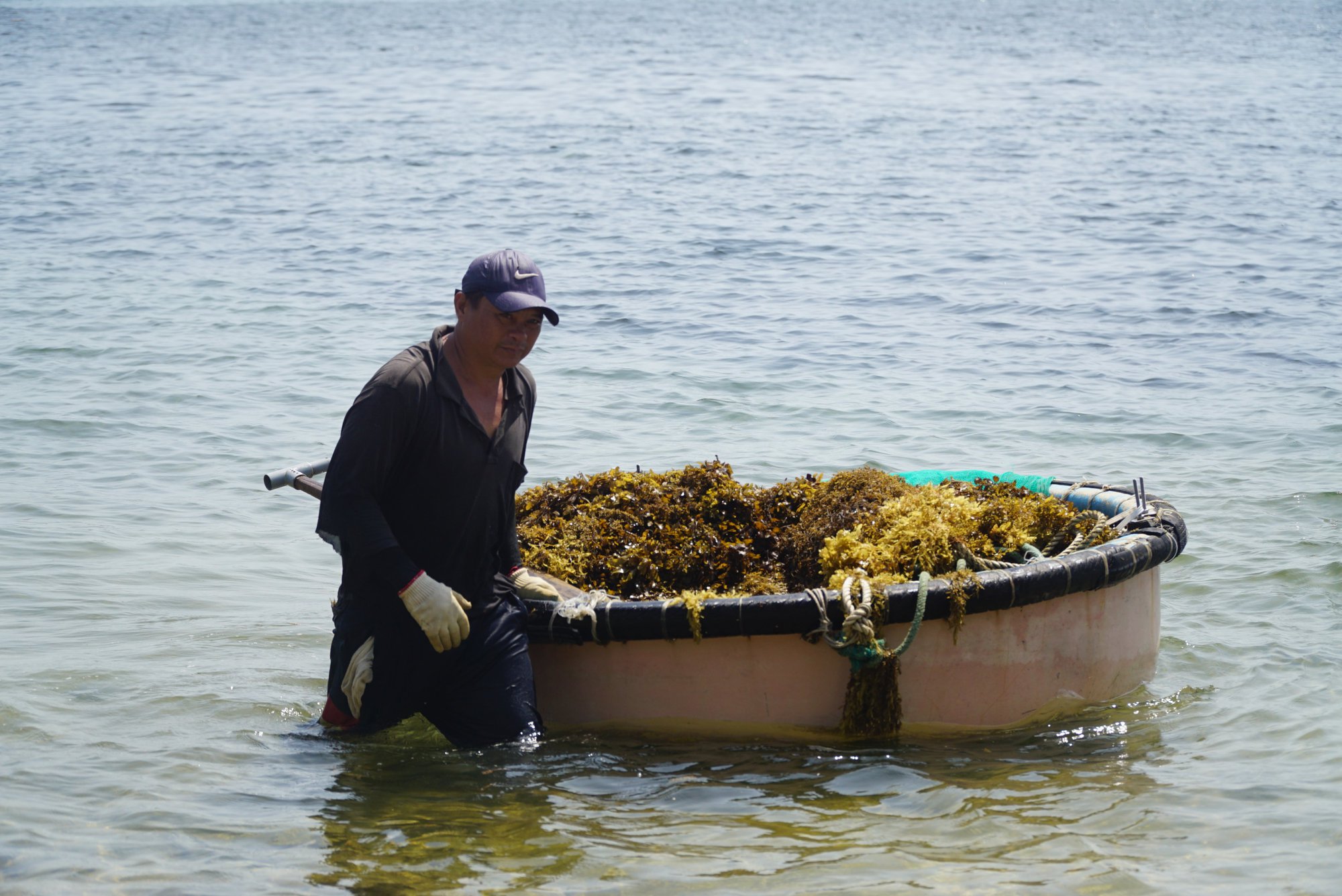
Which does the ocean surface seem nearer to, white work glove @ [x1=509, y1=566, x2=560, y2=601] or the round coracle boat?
the round coracle boat

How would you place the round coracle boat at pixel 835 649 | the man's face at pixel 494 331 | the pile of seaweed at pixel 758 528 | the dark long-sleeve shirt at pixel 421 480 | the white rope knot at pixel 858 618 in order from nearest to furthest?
the dark long-sleeve shirt at pixel 421 480 → the man's face at pixel 494 331 → the white rope knot at pixel 858 618 → the round coracle boat at pixel 835 649 → the pile of seaweed at pixel 758 528

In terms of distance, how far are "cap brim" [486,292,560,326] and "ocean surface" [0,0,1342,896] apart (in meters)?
1.63

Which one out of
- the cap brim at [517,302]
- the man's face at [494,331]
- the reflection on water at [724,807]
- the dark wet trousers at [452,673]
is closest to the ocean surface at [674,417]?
the reflection on water at [724,807]

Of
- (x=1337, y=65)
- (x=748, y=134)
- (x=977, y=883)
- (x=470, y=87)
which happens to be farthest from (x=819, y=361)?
(x=1337, y=65)

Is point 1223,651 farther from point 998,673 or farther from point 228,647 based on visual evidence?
point 228,647

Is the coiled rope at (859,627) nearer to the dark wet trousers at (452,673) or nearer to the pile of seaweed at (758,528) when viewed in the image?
the pile of seaweed at (758,528)

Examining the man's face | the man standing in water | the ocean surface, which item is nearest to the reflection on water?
the ocean surface

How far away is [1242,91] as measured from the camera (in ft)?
110

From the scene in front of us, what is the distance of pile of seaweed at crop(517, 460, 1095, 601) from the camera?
5.46 metres

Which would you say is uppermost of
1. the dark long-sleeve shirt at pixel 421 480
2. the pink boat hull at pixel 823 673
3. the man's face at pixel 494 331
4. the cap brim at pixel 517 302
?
the cap brim at pixel 517 302

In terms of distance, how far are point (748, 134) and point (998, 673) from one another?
2498cm

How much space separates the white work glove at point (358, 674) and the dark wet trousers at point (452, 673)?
19 mm

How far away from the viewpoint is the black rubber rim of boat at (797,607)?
5039mm

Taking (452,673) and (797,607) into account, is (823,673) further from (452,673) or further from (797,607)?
(452,673)
